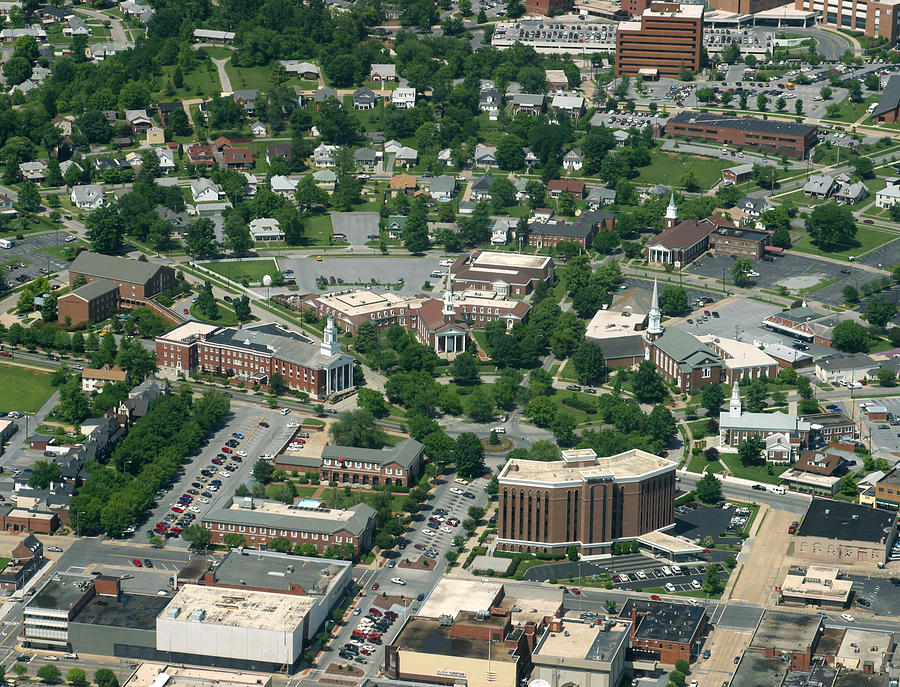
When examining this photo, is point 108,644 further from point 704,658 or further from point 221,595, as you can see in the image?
point 704,658

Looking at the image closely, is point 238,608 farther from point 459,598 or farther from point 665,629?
point 665,629

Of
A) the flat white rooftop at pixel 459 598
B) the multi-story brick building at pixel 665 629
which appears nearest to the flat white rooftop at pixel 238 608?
the flat white rooftop at pixel 459 598

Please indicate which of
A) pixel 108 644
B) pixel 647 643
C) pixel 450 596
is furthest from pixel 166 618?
pixel 647 643

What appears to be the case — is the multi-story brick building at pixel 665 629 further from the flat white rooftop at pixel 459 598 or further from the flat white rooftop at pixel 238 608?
the flat white rooftop at pixel 238 608

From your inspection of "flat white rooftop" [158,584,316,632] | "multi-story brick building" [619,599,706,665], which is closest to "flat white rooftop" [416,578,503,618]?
"flat white rooftop" [158,584,316,632]

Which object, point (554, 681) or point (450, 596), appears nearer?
point (554, 681)

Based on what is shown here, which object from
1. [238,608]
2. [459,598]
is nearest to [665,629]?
[459,598]

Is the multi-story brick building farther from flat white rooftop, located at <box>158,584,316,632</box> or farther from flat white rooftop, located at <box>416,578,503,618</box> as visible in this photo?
flat white rooftop, located at <box>158,584,316,632</box>

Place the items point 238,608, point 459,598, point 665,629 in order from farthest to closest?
point 459,598
point 238,608
point 665,629
